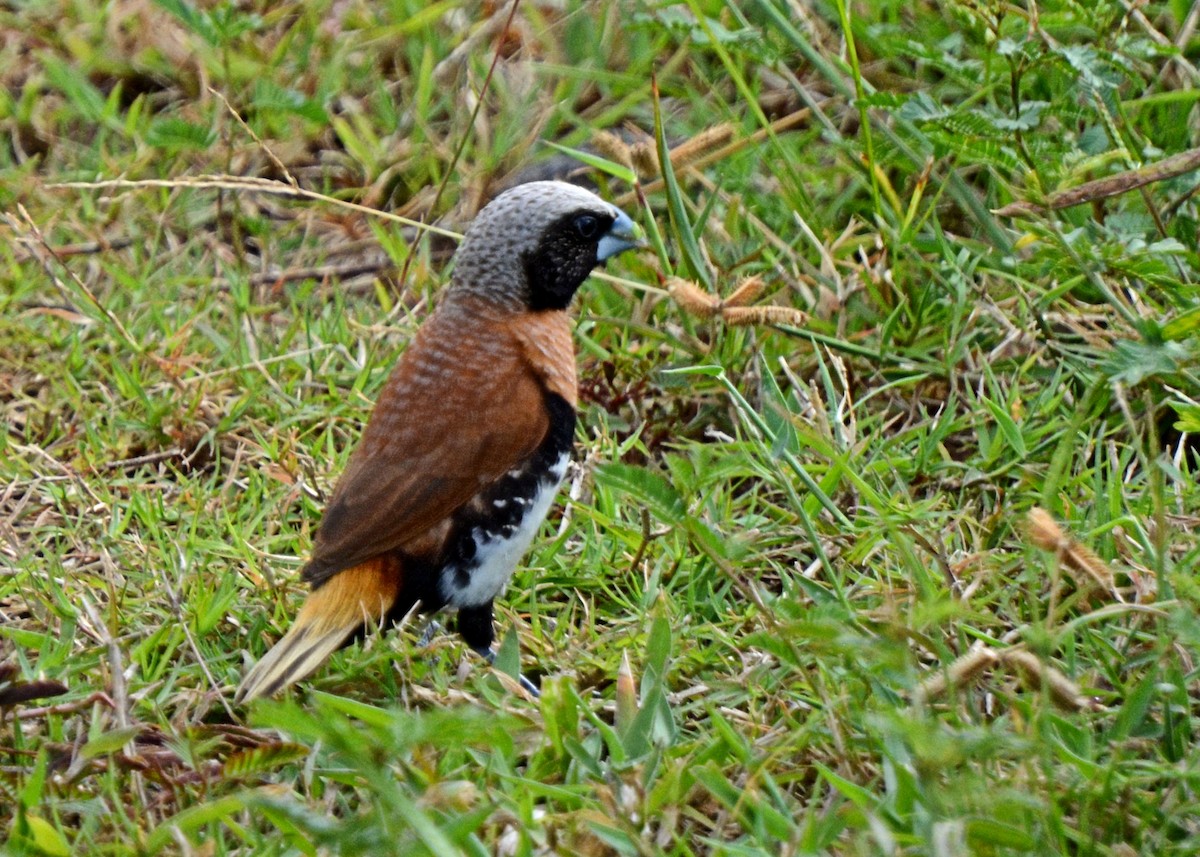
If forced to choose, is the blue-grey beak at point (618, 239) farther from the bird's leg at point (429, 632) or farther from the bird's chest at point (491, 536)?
the bird's leg at point (429, 632)

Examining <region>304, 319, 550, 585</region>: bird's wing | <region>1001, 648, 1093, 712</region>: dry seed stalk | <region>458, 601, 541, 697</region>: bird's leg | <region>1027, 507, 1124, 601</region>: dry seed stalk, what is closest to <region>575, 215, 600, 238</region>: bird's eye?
<region>304, 319, 550, 585</region>: bird's wing

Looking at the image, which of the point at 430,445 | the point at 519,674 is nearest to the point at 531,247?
the point at 430,445

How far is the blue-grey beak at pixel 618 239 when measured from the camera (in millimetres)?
3832

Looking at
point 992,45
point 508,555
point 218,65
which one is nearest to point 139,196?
point 218,65

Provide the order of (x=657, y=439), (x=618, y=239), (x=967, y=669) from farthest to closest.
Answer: (x=657, y=439), (x=618, y=239), (x=967, y=669)

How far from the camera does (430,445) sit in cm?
335

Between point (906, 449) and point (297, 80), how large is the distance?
3.00 metres

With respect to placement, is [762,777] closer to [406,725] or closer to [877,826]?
[877,826]

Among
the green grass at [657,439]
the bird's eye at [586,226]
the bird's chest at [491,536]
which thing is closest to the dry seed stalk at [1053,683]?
the green grass at [657,439]

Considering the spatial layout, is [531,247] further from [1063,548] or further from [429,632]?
[1063,548]

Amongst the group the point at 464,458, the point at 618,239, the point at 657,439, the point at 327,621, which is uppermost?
the point at 618,239

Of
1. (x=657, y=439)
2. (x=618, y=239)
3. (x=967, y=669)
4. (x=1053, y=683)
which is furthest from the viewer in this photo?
(x=657, y=439)

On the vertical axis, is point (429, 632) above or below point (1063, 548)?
below

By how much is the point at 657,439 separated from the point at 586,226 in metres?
0.82
